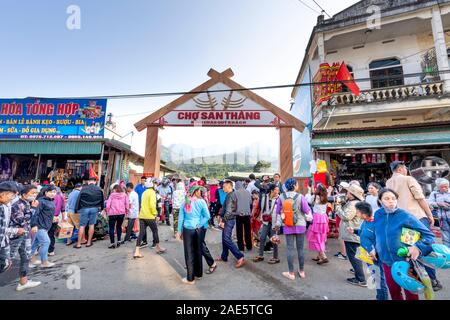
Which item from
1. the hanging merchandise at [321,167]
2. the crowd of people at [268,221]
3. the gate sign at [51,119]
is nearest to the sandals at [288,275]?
the crowd of people at [268,221]

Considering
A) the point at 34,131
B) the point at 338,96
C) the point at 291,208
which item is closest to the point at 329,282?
the point at 291,208

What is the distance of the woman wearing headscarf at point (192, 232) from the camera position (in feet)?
12.6

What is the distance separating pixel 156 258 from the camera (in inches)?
201

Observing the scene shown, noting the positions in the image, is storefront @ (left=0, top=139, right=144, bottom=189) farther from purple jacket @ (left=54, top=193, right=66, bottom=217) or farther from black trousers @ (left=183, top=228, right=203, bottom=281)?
black trousers @ (left=183, top=228, right=203, bottom=281)

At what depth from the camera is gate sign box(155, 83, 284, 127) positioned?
8078mm

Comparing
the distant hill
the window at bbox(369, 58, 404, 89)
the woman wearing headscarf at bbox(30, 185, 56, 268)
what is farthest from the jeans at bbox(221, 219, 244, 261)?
the distant hill

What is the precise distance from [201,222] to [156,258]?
1936mm

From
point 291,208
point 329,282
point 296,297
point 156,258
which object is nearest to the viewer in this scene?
point 296,297

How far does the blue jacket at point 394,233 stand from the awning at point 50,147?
34.8 ft

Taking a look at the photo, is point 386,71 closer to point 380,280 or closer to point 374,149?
point 374,149

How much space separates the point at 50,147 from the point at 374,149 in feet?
49.4

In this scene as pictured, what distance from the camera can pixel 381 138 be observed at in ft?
29.5

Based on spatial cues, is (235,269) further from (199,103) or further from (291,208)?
(199,103)

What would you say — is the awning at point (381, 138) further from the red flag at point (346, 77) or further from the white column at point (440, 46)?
the white column at point (440, 46)
